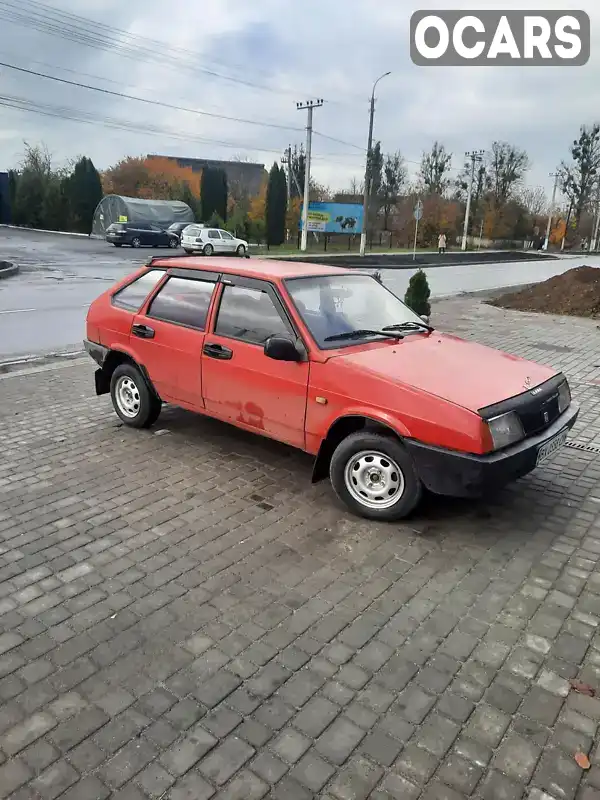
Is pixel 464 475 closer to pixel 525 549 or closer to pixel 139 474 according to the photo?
pixel 525 549

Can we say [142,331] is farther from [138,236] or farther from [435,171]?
[435,171]

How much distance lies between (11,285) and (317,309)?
16772mm

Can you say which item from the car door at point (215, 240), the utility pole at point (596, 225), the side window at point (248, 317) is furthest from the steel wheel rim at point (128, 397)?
the utility pole at point (596, 225)

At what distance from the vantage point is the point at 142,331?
562 centimetres

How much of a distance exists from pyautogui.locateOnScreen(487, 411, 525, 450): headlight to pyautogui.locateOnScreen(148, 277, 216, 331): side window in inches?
101

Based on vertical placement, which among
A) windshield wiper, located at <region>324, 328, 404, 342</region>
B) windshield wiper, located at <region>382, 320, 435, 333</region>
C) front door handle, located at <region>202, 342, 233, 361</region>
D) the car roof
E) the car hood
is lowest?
front door handle, located at <region>202, 342, 233, 361</region>

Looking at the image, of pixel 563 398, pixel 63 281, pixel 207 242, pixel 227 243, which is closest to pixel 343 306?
pixel 563 398

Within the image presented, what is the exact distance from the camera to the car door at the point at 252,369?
A: 4.51 m

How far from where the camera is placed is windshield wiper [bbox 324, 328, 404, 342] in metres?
4.56

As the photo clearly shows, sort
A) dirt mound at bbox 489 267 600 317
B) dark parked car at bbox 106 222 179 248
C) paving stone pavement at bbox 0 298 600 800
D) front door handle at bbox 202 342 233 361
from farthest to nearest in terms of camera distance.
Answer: dark parked car at bbox 106 222 179 248 < dirt mound at bbox 489 267 600 317 < front door handle at bbox 202 342 233 361 < paving stone pavement at bbox 0 298 600 800

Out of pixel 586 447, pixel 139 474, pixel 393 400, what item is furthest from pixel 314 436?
pixel 586 447

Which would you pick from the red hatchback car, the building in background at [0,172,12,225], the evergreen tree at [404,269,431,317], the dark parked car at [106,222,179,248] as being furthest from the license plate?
the building in background at [0,172,12,225]

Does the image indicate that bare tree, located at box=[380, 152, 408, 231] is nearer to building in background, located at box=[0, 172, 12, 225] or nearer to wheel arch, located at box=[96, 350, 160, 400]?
building in background, located at box=[0, 172, 12, 225]

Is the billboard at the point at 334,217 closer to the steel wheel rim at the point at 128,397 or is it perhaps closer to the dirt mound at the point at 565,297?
the dirt mound at the point at 565,297
